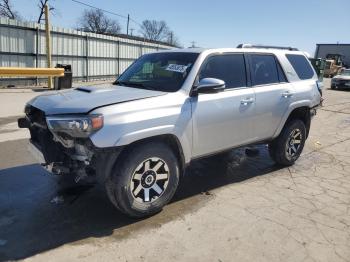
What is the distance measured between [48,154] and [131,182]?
0.92 metres

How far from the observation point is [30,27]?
56.9ft

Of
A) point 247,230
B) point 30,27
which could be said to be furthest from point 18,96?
point 247,230

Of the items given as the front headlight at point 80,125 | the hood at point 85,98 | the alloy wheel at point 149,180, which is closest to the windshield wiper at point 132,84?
the hood at point 85,98

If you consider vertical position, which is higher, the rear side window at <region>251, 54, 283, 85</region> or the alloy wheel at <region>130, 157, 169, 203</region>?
the rear side window at <region>251, 54, 283, 85</region>

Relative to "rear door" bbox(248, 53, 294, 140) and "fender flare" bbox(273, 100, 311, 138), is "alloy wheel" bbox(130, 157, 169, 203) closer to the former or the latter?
"rear door" bbox(248, 53, 294, 140)

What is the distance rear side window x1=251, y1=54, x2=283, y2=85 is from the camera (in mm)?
5367

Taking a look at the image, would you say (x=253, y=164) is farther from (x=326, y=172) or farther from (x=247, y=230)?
(x=247, y=230)

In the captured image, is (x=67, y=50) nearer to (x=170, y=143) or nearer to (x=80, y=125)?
(x=170, y=143)

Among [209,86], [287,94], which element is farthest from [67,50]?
[209,86]

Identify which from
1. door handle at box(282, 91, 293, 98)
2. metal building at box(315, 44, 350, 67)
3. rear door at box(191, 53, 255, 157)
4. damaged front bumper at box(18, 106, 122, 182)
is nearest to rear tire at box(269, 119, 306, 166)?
door handle at box(282, 91, 293, 98)

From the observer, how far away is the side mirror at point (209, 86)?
4.29 metres

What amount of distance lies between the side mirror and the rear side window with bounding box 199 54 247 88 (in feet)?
0.97

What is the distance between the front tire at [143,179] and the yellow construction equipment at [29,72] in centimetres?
1133

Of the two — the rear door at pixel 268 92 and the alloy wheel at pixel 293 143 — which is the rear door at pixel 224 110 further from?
the alloy wheel at pixel 293 143
